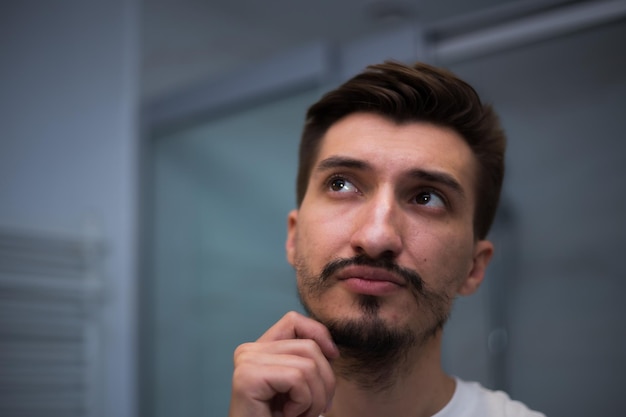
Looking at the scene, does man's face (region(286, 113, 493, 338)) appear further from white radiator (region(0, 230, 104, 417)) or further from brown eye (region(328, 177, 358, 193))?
white radiator (region(0, 230, 104, 417))

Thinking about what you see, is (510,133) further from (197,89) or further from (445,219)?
(197,89)

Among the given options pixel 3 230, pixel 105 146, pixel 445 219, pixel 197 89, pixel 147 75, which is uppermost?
pixel 147 75

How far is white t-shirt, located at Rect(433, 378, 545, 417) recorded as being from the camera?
95 centimetres

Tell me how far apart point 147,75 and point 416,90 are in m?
1.50

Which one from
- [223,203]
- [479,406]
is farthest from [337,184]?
[223,203]

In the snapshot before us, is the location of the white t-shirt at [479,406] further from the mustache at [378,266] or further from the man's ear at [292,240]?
the man's ear at [292,240]

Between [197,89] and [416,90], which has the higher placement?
[197,89]

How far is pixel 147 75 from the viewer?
2236 mm

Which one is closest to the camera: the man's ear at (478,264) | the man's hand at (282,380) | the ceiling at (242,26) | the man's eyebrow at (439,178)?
the man's hand at (282,380)

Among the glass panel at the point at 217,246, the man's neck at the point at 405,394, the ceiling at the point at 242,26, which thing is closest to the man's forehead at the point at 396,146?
the man's neck at the point at 405,394

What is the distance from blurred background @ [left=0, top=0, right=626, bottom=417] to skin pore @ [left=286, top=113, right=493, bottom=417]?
0.59 metres

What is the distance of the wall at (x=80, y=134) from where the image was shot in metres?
1.67

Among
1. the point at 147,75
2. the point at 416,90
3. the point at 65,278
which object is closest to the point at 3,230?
the point at 65,278

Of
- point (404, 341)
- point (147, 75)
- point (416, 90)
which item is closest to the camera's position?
point (404, 341)
